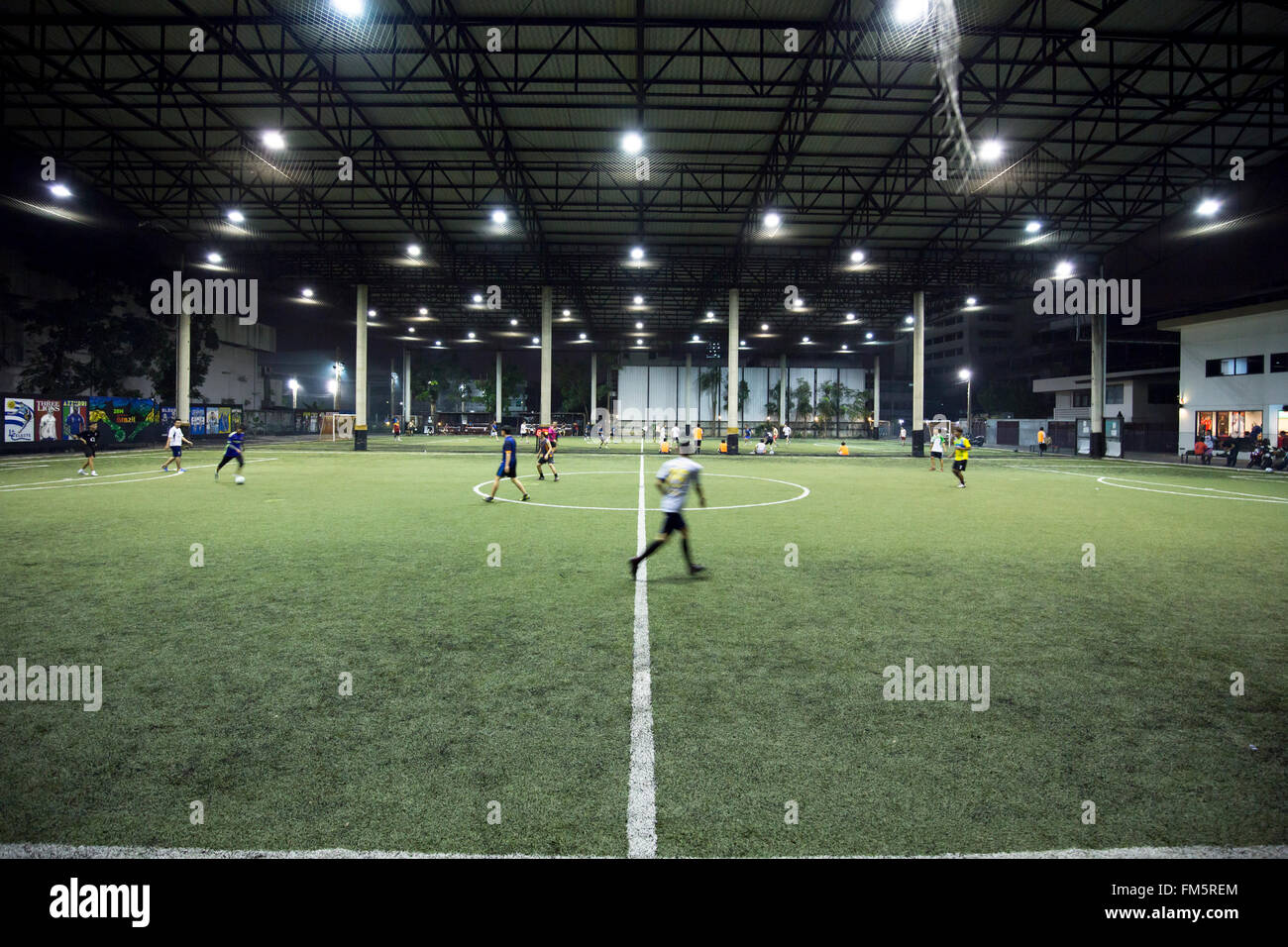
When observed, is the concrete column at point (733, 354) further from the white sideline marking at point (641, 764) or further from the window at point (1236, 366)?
the white sideline marking at point (641, 764)

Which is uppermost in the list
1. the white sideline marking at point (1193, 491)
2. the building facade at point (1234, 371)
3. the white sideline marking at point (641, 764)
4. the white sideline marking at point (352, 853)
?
the building facade at point (1234, 371)

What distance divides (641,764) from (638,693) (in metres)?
1.14

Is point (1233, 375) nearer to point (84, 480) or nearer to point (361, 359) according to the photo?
point (361, 359)

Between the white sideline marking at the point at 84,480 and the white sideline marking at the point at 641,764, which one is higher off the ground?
the white sideline marking at the point at 84,480

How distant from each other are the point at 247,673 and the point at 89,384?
5098 cm

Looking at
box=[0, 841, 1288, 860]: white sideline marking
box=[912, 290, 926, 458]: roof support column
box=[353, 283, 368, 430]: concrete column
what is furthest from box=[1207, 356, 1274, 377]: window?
box=[353, 283, 368, 430]: concrete column

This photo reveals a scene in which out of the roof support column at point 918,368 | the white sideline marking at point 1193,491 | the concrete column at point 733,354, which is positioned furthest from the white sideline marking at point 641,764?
the roof support column at point 918,368

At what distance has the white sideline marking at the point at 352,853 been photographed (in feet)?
10.4

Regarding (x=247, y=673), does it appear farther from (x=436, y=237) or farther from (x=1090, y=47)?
(x=436, y=237)

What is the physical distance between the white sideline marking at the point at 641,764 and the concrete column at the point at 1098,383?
4860cm

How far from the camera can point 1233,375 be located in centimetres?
4353

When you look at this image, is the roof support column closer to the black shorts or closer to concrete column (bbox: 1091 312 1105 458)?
concrete column (bbox: 1091 312 1105 458)

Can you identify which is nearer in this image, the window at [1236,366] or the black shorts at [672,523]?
the black shorts at [672,523]
